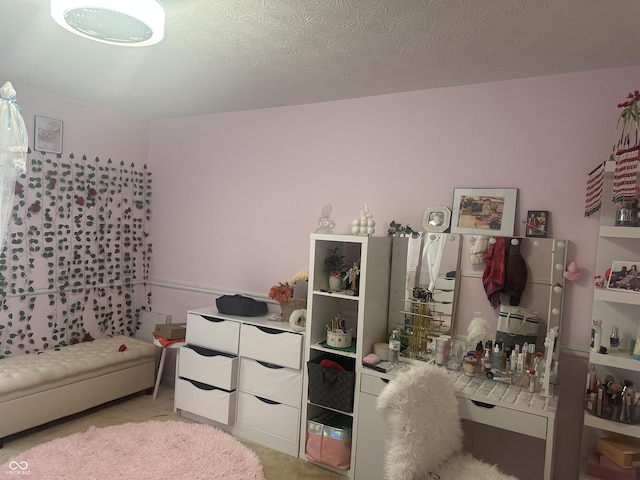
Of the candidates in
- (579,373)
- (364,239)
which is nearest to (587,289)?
(579,373)

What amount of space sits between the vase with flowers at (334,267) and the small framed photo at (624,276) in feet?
4.80

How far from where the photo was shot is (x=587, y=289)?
2406mm

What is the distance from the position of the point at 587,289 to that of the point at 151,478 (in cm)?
267

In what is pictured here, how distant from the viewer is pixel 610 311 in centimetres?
228

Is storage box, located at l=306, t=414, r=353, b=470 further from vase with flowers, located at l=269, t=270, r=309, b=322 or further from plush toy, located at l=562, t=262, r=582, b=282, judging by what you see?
plush toy, located at l=562, t=262, r=582, b=282

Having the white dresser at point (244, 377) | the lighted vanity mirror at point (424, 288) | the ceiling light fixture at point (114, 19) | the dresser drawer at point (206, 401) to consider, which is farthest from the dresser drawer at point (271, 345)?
the ceiling light fixture at point (114, 19)

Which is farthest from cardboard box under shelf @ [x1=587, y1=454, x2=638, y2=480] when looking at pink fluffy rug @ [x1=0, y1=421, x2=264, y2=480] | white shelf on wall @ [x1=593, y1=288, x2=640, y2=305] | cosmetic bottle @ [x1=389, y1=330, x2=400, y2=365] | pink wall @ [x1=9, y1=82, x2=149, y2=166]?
pink wall @ [x1=9, y1=82, x2=149, y2=166]

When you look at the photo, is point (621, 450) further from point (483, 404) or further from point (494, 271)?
point (494, 271)

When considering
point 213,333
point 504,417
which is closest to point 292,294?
point 213,333

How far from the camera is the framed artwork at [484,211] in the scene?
102 inches

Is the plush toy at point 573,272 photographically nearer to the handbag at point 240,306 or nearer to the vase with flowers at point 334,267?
the vase with flowers at point 334,267

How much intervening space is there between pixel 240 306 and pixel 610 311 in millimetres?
2326

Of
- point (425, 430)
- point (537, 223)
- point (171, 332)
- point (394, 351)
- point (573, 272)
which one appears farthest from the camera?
point (171, 332)

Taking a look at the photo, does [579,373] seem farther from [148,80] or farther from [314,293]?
[148,80]
